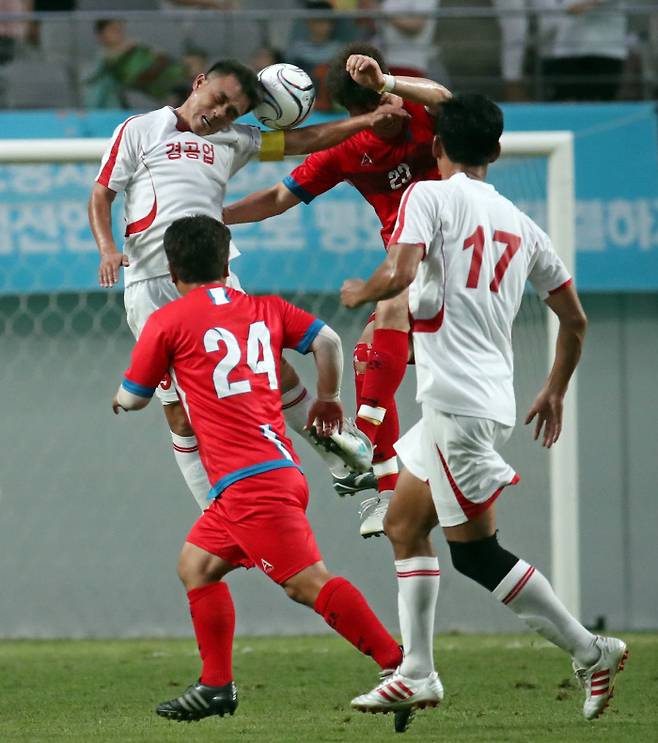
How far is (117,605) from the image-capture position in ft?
31.1

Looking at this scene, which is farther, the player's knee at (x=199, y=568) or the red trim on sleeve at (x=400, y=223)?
the player's knee at (x=199, y=568)

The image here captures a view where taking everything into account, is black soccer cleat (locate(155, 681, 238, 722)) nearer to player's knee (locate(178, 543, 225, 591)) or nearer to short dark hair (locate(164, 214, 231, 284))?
player's knee (locate(178, 543, 225, 591))

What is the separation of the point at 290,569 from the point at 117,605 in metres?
5.16

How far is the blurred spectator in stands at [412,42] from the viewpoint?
31.4 ft

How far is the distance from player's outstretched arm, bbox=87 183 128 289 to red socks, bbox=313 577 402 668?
1538 mm

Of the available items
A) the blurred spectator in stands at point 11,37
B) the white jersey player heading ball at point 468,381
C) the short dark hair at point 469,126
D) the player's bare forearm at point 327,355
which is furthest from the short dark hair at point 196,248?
the blurred spectator in stands at point 11,37

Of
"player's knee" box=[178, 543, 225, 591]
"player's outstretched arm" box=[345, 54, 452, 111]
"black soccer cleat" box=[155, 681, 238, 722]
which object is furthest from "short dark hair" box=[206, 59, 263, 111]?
"black soccer cleat" box=[155, 681, 238, 722]

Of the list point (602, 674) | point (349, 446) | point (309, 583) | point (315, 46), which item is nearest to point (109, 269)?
point (349, 446)

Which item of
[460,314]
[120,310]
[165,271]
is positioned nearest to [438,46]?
[120,310]

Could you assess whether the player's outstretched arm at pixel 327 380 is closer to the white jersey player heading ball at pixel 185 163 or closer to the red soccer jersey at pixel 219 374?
the red soccer jersey at pixel 219 374

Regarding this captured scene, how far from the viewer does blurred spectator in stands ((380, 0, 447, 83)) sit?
31.4 feet

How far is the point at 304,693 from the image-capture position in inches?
246

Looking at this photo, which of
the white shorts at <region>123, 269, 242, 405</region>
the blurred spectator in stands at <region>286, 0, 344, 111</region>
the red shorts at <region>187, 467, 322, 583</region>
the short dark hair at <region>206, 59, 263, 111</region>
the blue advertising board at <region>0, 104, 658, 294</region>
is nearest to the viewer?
the red shorts at <region>187, 467, 322, 583</region>

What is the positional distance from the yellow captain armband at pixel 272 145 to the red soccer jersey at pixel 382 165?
31 centimetres
